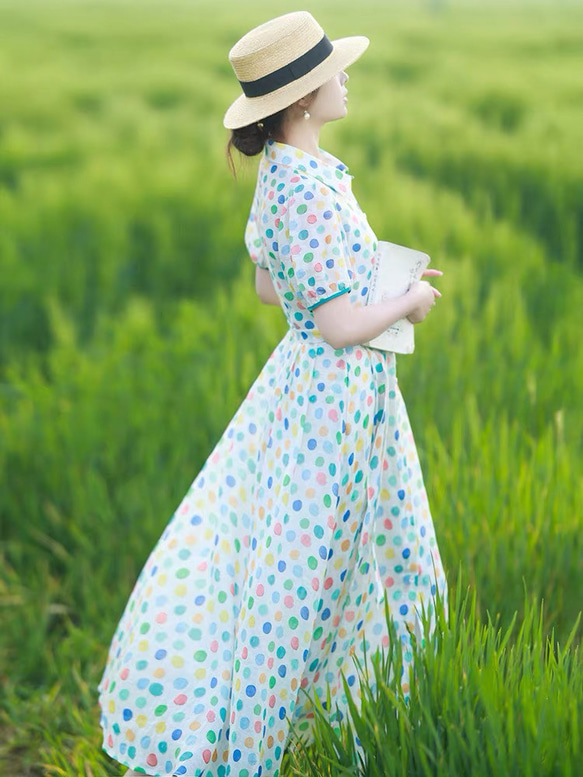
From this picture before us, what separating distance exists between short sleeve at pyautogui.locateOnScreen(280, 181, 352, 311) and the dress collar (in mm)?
31

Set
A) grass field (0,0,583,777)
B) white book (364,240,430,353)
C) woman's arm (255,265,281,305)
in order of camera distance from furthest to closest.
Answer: woman's arm (255,265,281,305) < white book (364,240,430,353) < grass field (0,0,583,777)

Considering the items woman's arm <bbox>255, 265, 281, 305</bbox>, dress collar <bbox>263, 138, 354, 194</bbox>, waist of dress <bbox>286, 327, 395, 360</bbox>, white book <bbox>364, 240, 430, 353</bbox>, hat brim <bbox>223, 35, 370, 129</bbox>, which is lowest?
waist of dress <bbox>286, 327, 395, 360</bbox>

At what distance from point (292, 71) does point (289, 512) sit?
0.65 m

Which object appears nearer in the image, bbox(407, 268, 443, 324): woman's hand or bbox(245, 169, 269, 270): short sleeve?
bbox(407, 268, 443, 324): woman's hand

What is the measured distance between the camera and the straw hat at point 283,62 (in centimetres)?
152

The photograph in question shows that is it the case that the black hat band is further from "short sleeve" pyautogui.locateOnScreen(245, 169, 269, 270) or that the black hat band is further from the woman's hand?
the woman's hand

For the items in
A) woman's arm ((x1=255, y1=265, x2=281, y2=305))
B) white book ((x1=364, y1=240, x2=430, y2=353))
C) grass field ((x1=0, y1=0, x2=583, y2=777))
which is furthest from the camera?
woman's arm ((x1=255, y1=265, x2=281, y2=305))

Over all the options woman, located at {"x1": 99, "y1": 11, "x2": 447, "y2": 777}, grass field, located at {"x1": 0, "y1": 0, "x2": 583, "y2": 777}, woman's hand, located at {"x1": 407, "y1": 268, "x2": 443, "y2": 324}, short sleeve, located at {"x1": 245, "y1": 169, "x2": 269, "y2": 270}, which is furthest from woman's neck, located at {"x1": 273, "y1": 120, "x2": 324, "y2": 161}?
grass field, located at {"x1": 0, "y1": 0, "x2": 583, "y2": 777}

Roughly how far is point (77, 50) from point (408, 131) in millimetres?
5245

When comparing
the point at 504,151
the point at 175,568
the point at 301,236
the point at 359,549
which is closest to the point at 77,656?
the point at 175,568

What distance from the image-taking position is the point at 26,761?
204cm

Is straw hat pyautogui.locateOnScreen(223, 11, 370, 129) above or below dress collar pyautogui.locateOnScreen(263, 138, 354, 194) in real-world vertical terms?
above

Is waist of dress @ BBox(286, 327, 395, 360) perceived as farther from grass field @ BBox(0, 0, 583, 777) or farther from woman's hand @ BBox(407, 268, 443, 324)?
grass field @ BBox(0, 0, 583, 777)

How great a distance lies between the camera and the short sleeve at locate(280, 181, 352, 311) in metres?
→ 1.52
